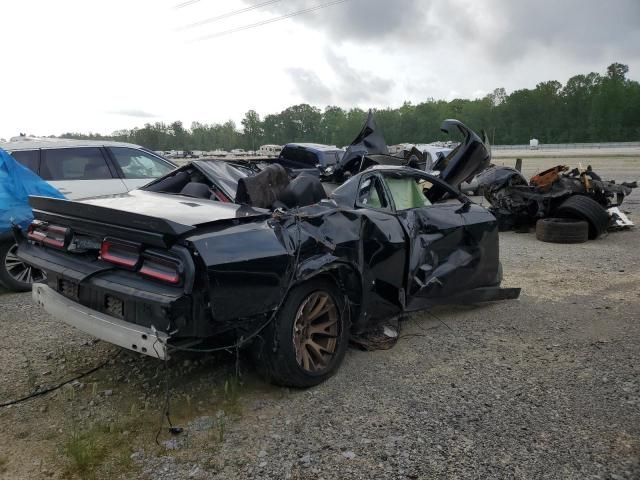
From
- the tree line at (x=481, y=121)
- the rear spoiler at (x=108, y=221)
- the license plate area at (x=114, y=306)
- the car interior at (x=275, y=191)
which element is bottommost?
the license plate area at (x=114, y=306)

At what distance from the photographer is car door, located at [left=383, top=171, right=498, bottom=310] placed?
4457 millimetres

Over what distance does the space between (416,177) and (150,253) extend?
2.88 metres

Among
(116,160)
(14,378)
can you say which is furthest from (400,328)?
(116,160)

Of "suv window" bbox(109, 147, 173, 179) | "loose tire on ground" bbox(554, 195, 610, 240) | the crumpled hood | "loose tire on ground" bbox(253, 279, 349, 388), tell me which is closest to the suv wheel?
"suv window" bbox(109, 147, 173, 179)

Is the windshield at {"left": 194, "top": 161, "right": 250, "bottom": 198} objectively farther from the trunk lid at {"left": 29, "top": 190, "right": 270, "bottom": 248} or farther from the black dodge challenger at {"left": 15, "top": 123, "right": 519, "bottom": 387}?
the trunk lid at {"left": 29, "top": 190, "right": 270, "bottom": 248}

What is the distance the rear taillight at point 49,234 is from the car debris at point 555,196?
29.5 feet

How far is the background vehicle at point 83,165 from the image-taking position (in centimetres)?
632

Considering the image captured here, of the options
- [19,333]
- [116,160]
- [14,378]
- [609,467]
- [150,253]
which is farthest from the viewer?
[116,160]

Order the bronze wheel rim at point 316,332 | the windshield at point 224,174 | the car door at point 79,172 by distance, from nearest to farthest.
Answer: the bronze wheel rim at point 316,332 → the windshield at point 224,174 → the car door at point 79,172

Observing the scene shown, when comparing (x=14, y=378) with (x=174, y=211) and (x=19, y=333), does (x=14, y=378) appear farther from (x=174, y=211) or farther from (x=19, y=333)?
(x=174, y=211)

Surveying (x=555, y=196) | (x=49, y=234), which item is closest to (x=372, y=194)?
(x=49, y=234)

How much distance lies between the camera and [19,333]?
455 centimetres

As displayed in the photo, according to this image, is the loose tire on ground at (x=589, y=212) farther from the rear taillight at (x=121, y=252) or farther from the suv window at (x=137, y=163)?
the rear taillight at (x=121, y=252)

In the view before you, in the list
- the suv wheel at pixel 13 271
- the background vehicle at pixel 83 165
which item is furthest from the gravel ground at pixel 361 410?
the background vehicle at pixel 83 165
